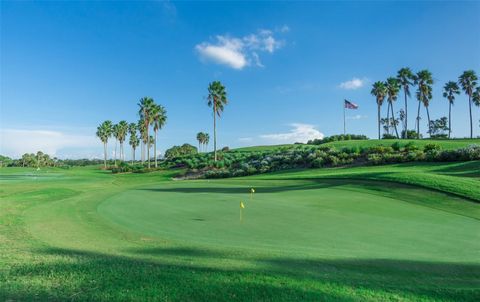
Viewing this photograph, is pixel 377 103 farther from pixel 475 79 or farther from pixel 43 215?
pixel 43 215

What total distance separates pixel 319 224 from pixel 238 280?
6.07 meters

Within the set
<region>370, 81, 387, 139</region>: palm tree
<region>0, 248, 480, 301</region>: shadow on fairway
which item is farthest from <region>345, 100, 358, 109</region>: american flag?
<region>0, 248, 480, 301</region>: shadow on fairway

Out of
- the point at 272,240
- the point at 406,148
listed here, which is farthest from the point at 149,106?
the point at 272,240

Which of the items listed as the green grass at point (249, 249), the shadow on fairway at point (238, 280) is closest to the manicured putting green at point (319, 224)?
the green grass at point (249, 249)

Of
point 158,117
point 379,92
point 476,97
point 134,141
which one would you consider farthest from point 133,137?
point 476,97

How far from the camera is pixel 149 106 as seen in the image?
212 feet

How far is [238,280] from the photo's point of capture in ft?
16.7

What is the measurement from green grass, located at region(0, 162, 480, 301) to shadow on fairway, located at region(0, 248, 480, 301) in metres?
0.02

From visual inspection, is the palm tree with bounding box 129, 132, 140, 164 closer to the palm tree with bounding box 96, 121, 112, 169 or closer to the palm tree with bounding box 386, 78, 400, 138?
the palm tree with bounding box 96, 121, 112, 169

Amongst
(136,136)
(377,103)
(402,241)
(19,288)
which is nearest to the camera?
(19,288)

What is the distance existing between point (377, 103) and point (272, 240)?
69942 mm

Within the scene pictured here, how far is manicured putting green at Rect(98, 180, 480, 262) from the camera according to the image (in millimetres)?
7797

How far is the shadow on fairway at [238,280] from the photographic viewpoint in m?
4.53

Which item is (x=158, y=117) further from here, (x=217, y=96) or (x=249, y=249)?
(x=249, y=249)
